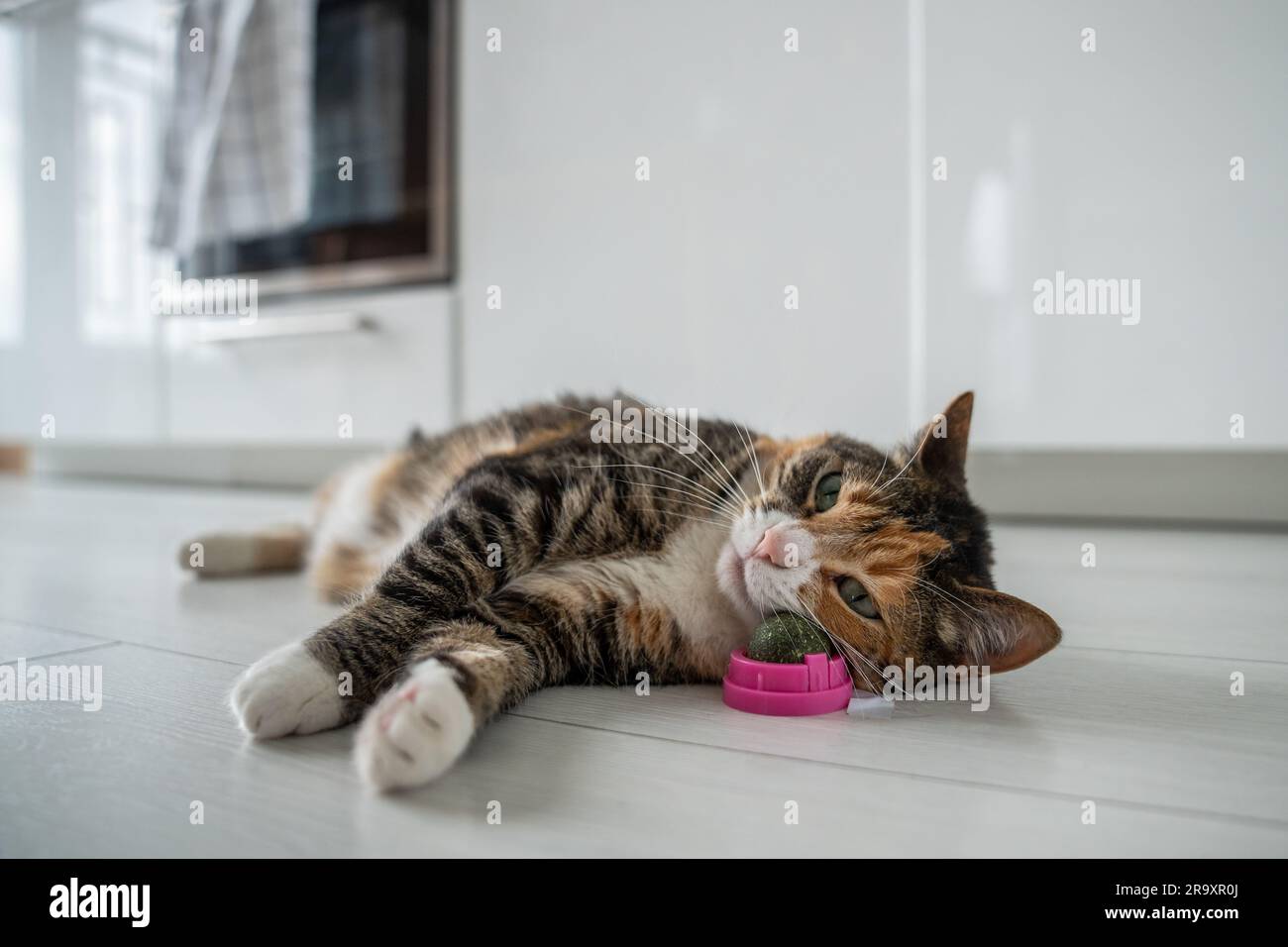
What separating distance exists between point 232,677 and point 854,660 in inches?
29.6

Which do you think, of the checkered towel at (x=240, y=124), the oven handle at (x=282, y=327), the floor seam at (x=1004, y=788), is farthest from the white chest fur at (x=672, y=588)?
the checkered towel at (x=240, y=124)

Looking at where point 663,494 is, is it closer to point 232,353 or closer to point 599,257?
point 599,257

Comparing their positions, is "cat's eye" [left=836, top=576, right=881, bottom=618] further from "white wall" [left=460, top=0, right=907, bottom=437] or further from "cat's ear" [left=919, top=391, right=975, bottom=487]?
"white wall" [left=460, top=0, right=907, bottom=437]

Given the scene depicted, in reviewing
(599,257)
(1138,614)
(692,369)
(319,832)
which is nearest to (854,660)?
(319,832)

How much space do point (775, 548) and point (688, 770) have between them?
30cm

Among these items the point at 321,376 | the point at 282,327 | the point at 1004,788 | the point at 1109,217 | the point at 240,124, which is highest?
the point at 240,124

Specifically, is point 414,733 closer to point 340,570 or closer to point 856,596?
point 856,596

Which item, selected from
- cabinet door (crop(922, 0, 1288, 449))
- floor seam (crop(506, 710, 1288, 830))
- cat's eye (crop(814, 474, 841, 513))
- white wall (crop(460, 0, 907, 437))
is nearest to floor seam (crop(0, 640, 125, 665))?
floor seam (crop(506, 710, 1288, 830))

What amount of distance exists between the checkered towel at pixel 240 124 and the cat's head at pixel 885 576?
290 centimetres

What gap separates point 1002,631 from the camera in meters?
0.97

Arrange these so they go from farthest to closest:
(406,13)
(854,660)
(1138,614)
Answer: (406,13) → (1138,614) → (854,660)

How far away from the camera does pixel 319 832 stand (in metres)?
0.66

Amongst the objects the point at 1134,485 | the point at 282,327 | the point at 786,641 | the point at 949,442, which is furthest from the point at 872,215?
the point at 282,327

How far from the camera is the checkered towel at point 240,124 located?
328cm
